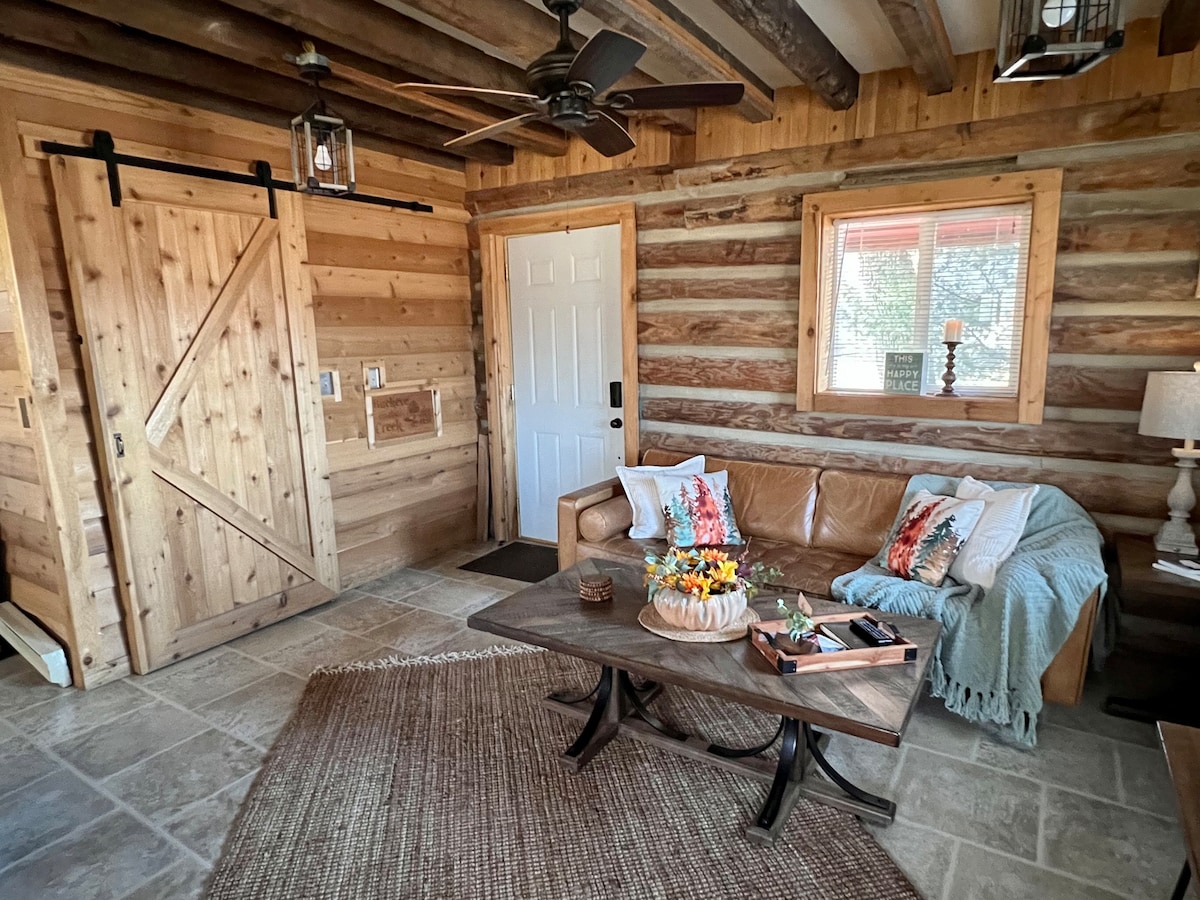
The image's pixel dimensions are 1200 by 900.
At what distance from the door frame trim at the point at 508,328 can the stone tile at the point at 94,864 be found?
2889 millimetres

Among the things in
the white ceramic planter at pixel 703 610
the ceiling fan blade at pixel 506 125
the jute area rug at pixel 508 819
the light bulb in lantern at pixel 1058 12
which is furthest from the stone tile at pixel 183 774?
the light bulb in lantern at pixel 1058 12

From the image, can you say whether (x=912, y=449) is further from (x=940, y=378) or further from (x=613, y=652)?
(x=613, y=652)

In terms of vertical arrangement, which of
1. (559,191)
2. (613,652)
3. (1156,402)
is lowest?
(613,652)

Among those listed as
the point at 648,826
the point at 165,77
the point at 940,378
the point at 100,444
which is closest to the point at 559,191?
the point at 165,77

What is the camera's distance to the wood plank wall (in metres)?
2.67

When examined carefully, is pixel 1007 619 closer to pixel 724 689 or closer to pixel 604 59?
pixel 724 689

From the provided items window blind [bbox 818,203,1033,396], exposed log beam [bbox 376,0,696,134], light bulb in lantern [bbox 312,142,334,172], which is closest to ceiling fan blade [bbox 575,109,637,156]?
exposed log beam [bbox 376,0,696,134]

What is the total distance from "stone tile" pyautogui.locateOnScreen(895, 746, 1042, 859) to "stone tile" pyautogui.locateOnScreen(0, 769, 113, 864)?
2.61 meters

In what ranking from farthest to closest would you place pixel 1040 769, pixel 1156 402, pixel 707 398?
pixel 707 398, pixel 1156 402, pixel 1040 769

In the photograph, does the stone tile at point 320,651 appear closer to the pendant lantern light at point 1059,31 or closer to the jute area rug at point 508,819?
the jute area rug at point 508,819

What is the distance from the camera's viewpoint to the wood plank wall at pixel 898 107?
8.75 feet

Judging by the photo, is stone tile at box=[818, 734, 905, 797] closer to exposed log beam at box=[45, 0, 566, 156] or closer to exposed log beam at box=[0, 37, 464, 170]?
exposed log beam at box=[45, 0, 566, 156]

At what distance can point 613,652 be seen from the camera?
2.08 m

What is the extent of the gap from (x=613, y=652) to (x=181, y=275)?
2.62 m
